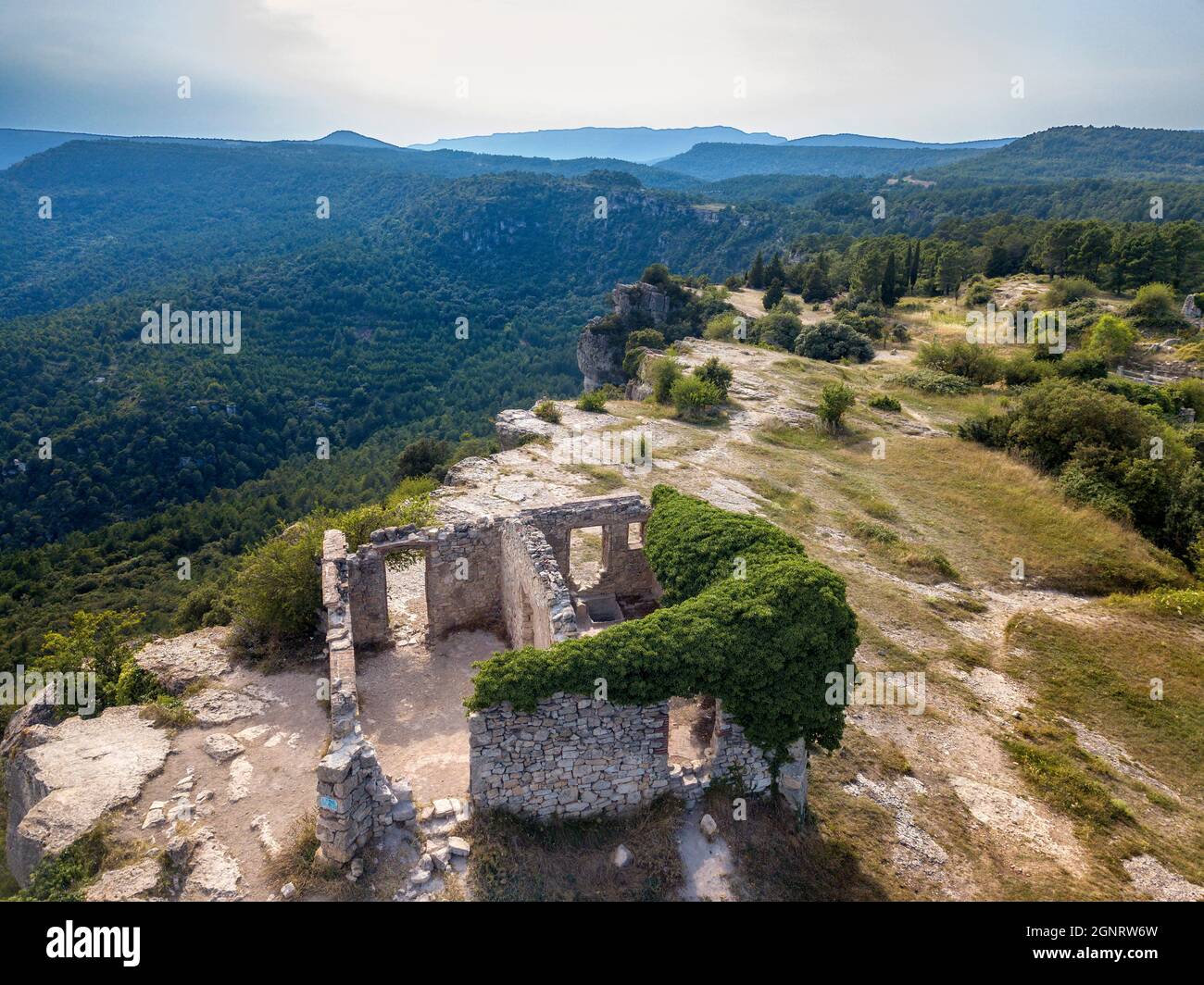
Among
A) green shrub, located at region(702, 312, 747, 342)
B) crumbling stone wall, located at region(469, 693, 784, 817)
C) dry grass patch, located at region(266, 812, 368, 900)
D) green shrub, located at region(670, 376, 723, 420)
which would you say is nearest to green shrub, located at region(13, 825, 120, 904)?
dry grass patch, located at region(266, 812, 368, 900)

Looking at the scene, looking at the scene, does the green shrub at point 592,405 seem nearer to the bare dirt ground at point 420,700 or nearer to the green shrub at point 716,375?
the green shrub at point 716,375

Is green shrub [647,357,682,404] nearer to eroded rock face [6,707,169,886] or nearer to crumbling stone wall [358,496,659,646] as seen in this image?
crumbling stone wall [358,496,659,646]

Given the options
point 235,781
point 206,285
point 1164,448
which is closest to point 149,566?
point 235,781

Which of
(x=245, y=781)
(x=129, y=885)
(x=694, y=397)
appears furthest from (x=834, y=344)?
(x=129, y=885)

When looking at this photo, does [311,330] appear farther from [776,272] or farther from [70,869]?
[70,869]
